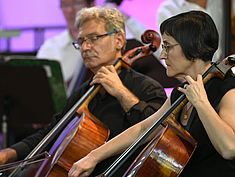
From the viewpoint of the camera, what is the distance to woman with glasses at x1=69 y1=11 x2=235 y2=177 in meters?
1.88

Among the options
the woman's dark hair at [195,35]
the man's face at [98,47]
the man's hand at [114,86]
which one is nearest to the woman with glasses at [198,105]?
the woman's dark hair at [195,35]

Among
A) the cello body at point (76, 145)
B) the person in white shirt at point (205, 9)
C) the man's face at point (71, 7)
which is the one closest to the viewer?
the cello body at point (76, 145)

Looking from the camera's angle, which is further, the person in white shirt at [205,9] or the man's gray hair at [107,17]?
the person in white shirt at [205,9]

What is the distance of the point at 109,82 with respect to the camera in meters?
2.56

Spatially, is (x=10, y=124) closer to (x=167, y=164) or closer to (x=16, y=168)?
(x=16, y=168)

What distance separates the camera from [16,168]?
2123mm

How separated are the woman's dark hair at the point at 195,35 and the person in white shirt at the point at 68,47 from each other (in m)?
1.88

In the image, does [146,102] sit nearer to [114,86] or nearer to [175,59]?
[114,86]

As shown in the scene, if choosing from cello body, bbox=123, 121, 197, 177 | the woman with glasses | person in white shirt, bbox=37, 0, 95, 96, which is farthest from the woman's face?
person in white shirt, bbox=37, 0, 95, 96

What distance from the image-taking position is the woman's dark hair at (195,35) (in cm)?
207

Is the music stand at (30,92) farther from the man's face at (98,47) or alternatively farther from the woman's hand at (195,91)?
the woman's hand at (195,91)

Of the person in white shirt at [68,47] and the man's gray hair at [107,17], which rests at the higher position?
the man's gray hair at [107,17]

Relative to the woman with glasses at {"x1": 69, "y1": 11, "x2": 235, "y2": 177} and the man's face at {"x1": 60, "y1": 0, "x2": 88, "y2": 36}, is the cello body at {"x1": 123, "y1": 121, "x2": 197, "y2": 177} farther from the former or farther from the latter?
the man's face at {"x1": 60, "y1": 0, "x2": 88, "y2": 36}

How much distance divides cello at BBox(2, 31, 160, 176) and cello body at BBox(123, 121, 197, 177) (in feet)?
1.42
